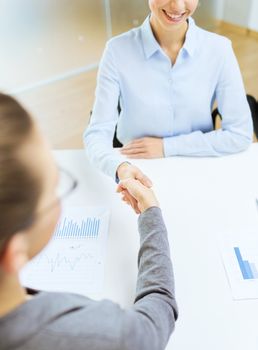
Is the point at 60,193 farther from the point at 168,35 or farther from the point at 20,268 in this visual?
the point at 168,35

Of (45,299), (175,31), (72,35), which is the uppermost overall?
(175,31)

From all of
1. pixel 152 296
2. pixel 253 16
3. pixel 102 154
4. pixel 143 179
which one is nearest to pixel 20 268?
pixel 152 296

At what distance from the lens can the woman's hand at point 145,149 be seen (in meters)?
1.25

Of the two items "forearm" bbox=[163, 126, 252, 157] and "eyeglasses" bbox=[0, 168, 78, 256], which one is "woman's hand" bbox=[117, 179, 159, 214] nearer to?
"forearm" bbox=[163, 126, 252, 157]

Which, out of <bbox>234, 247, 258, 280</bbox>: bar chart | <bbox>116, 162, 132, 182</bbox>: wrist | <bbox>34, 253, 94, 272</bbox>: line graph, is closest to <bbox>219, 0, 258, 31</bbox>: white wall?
<bbox>116, 162, 132, 182</bbox>: wrist

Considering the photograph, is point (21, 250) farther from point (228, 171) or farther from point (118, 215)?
point (228, 171)

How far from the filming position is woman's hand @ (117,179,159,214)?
95cm

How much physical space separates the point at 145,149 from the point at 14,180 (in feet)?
2.76

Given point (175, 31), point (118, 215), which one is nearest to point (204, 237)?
point (118, 215)

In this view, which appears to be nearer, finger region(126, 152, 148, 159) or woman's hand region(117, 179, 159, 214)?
woman's hand region(117, 179, 159, 214)

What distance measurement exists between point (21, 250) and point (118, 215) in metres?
0.56

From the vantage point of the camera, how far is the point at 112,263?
2.96 feet

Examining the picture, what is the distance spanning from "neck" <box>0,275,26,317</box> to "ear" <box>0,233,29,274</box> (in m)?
0.03

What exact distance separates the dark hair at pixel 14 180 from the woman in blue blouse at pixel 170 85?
74 cm
